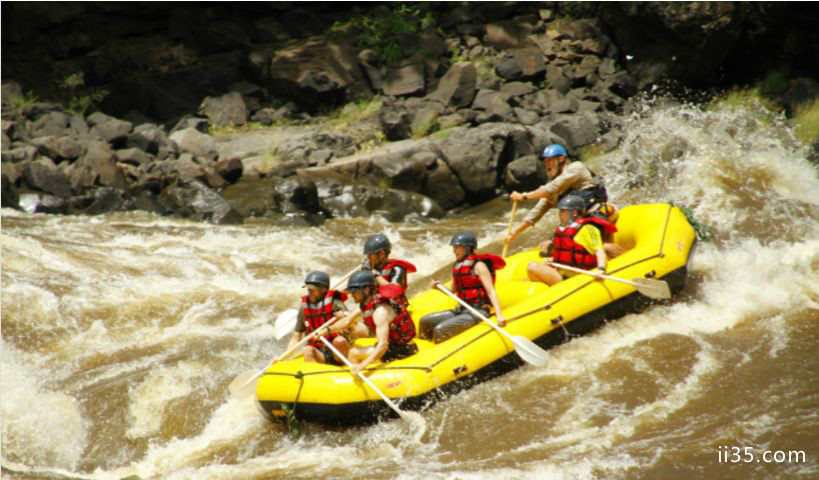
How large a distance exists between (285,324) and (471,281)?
1.57 meters

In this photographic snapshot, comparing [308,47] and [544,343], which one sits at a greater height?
[308,47]

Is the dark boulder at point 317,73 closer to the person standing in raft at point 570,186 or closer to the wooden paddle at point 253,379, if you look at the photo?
the person standing in raft at point 570,186

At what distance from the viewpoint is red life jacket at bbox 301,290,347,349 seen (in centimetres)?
620

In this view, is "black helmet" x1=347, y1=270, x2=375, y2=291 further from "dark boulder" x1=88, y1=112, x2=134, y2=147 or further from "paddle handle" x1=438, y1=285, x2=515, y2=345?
"dark boulder" x1=88, y1=112, x2=134, y2=147

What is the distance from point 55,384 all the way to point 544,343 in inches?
161

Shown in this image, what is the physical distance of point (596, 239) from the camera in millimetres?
7117

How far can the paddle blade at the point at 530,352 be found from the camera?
614 centimetres

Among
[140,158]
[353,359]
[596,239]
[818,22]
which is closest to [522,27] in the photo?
[818,22]


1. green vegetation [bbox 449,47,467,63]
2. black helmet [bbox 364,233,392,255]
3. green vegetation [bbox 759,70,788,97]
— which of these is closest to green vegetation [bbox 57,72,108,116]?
green vegetation [bbox 449,47,467,63]

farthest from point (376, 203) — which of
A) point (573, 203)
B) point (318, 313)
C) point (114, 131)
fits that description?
point (318, 313)

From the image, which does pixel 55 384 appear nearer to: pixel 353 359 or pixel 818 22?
pixel 353 359

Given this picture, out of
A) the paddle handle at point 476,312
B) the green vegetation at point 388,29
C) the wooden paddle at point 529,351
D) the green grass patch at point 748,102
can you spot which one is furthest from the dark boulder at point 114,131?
the wooden paddle at point 529,351

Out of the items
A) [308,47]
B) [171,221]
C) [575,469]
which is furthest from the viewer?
[308,47]

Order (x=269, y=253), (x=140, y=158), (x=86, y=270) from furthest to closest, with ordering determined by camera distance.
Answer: (x=140, y=158)
(x=269, y=253)
(x=86, y=270)
